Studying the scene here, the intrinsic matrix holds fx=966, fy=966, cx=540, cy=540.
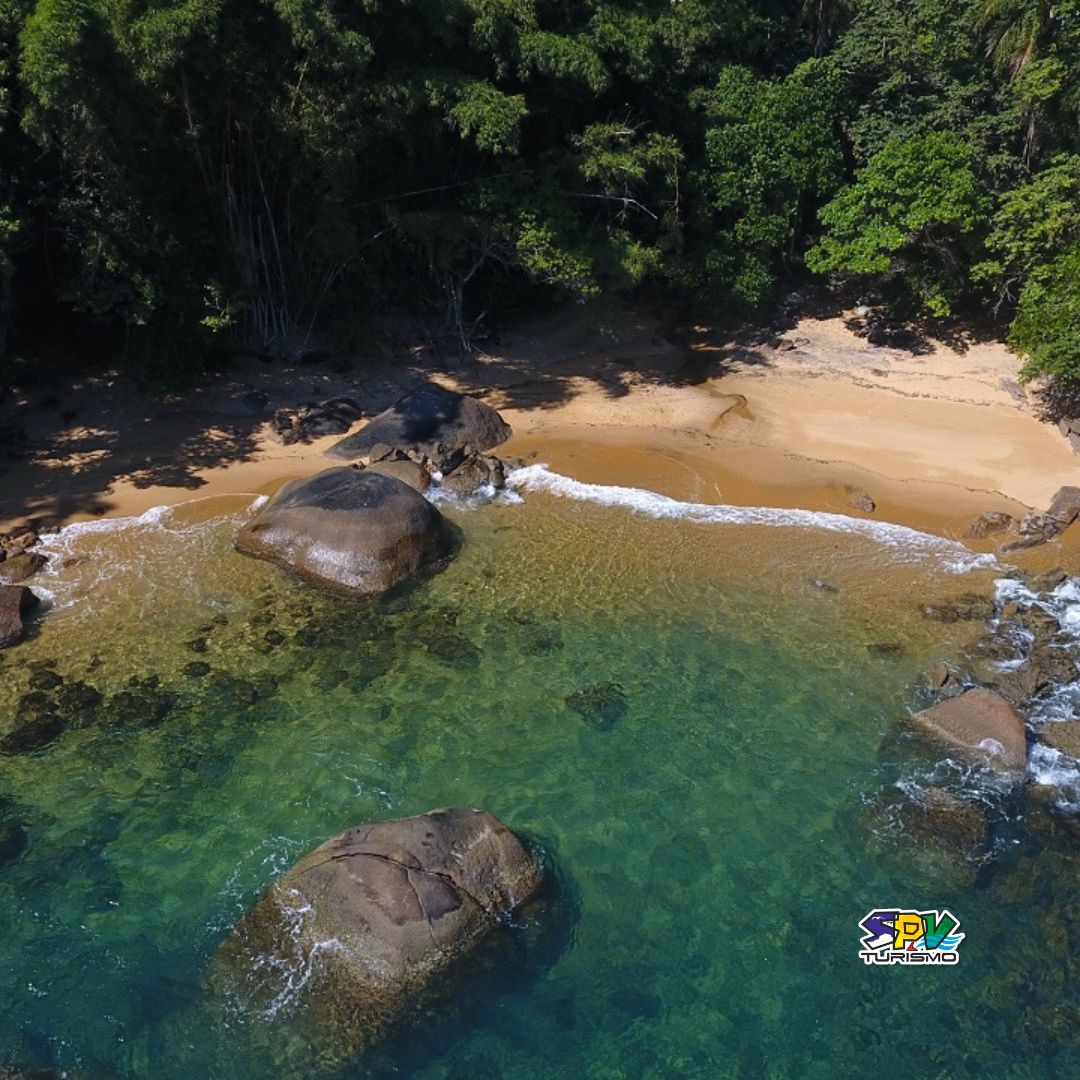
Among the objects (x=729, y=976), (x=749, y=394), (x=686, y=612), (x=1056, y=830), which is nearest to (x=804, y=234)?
(x=749, y=394)

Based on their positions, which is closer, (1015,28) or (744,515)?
(744,515)

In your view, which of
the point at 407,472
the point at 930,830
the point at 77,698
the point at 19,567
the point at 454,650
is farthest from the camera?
the point at 407,472

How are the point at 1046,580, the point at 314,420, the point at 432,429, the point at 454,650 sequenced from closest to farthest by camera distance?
the point at 454,650 → the point at 1046,580 → the point at 432,429 → the point at 314,420

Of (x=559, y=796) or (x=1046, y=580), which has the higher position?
(x=1046, y=580)

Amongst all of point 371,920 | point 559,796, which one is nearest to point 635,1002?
point 371,920

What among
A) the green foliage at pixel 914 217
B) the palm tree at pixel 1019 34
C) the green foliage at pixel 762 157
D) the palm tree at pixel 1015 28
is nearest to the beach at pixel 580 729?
the green foliage at pixel 914 217

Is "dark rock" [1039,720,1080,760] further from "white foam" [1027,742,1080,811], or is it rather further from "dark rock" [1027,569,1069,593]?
"dark rock" [1027,569,1069,593]

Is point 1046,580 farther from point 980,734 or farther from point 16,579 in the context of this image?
point 16,579

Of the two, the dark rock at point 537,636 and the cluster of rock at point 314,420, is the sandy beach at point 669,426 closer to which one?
the cluster of rock at point 314,420

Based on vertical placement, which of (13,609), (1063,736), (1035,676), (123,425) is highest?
(123,425)
